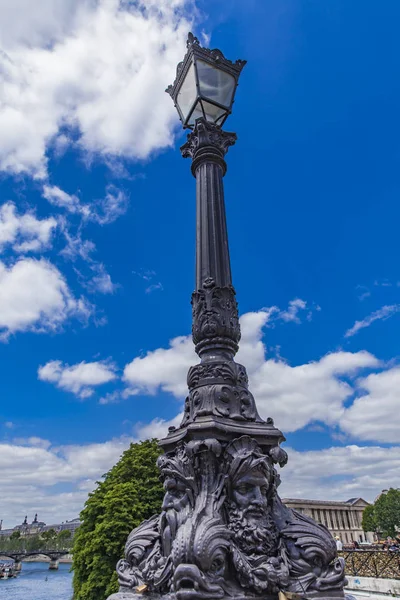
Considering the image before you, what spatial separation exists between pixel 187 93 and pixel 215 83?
26.6 inches

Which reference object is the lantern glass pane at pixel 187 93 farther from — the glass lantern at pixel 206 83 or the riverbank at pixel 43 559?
the riverbank at pixel 43 559

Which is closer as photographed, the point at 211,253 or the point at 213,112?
the point at 211,253

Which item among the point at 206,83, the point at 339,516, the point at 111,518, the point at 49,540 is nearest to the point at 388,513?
the point at 339,516

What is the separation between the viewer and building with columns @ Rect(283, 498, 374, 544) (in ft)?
171

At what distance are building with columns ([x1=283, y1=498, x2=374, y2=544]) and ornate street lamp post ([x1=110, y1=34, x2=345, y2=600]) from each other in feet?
157

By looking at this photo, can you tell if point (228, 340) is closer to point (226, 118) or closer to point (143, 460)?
point (226, 118)

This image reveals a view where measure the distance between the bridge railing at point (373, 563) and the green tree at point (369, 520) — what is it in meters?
65.5

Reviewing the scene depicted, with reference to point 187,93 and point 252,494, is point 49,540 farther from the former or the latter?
point 252,494

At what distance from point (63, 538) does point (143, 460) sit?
140268mm

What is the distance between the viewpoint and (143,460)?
22.0 metres

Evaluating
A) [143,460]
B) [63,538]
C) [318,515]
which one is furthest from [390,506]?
[63,538]

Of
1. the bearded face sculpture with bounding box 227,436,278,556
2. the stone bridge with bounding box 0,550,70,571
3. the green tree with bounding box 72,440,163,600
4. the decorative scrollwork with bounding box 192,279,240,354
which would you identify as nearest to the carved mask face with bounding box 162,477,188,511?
the bearded face sculpture with bounding box 227,436,278,556

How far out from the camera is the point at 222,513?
513cm

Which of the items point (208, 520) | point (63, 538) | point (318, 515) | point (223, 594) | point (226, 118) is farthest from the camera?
point (63, 538)
